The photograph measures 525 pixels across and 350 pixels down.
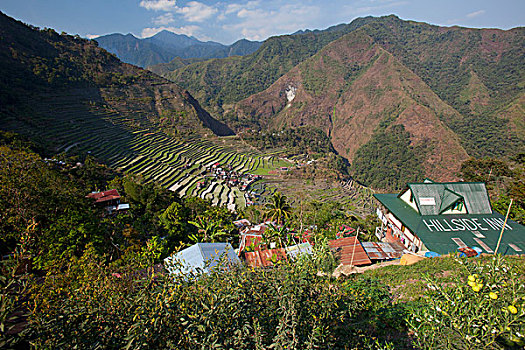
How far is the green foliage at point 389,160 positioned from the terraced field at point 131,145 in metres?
50.8

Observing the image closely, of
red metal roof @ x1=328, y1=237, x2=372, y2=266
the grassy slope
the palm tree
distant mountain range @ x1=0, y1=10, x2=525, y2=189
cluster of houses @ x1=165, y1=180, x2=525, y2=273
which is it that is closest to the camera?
the grassy slope

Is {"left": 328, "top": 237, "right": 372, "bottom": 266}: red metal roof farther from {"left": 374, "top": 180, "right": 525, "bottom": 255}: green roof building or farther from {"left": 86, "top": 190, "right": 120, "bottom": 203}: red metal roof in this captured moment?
{"left": 86, "top": 190, "right": 120, "bottom": 203}: red metal roof

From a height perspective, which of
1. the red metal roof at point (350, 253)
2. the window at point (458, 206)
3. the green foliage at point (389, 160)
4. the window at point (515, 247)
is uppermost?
the window at point (458, 206)

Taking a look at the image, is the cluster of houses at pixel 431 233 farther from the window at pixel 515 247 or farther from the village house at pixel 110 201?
the village house at pixel 110 201

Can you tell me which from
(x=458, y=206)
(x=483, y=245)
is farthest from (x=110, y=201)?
(x=458, y=206)

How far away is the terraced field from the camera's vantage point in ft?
145

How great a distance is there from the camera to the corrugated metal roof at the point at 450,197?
59.8 feet

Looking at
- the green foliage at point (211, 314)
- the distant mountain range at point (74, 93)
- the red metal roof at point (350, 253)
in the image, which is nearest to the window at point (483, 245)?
the red metal roof at point (350, 253)

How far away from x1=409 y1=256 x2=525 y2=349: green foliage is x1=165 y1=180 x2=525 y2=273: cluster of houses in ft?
33.6

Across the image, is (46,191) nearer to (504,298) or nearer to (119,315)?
(119,315)

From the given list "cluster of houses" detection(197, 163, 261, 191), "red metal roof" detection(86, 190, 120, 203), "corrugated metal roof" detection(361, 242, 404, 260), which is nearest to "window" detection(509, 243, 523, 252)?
"corrugated metal roof" detection(361, 242, 404, 260)

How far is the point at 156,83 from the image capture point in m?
86.8

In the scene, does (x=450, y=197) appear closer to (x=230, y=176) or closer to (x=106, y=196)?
(x=106, y=196)

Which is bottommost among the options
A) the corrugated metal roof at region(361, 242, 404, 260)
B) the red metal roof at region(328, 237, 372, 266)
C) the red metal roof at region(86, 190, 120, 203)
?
the corrugated metal roof at region(361, 242, 404, 260)
